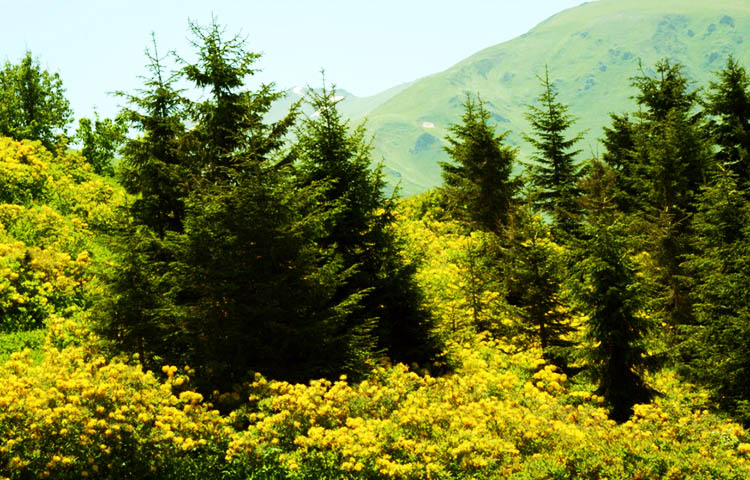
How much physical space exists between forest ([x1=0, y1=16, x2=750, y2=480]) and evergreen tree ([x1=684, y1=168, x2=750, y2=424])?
0.19 feet

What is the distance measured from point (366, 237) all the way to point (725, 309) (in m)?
8.95

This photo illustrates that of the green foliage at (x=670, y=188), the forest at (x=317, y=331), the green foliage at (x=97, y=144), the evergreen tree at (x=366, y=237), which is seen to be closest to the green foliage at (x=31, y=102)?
the green foliage at (x=97, y=144)

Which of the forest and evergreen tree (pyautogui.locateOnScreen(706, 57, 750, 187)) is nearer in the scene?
the forest

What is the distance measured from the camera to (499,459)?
7969 millimetres

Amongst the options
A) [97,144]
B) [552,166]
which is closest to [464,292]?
[552,166]

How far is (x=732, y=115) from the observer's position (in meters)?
22.8

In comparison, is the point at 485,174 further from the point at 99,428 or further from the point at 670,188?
the point at 99,428

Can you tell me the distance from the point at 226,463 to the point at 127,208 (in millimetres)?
7497

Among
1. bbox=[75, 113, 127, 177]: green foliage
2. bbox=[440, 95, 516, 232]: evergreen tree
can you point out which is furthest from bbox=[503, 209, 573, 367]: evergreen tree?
bbox=[75, 113, 127, 177]: green foliage

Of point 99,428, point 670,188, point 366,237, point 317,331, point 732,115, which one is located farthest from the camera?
point 732,115

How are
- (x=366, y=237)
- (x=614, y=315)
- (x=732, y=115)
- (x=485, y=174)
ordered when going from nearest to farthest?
1. (x=614, y=315)
2. (x=366, y=237)
3. (x=732, y=115)
4. (x=485, y=174)

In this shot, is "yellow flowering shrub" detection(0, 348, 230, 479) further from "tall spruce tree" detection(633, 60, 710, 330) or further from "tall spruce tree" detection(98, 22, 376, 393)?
"tall spruce tree" detection(633, 60, 710, 330)

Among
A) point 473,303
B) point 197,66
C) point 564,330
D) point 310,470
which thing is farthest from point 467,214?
point 310,470

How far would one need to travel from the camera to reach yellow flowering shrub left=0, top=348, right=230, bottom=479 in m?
6.55
